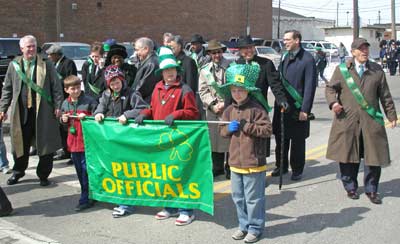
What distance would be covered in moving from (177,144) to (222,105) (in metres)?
1.69

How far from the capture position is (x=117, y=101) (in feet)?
18.8

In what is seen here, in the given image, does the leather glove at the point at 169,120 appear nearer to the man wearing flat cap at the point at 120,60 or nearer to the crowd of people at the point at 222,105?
the crowd of people at the point at 222,105

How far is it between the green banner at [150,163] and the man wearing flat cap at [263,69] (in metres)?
1.61

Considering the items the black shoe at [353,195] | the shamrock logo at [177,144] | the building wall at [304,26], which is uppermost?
the building wall at [304,26]

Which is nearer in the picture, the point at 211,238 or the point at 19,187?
the point at 211,238

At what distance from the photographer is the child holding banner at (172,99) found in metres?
5.14

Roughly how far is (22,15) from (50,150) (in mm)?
27307

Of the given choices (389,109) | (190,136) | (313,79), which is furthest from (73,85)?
(389,109)

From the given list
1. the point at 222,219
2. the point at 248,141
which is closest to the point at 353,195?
the point at 222,219

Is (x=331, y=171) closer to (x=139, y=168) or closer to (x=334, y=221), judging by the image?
(x=334, y=221)

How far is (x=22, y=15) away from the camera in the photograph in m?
31.7

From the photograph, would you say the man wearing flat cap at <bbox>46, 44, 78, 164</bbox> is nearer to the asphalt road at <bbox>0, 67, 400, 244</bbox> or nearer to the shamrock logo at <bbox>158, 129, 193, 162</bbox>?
the asphalt road at <bbox>0, 67, 400, 244</bbox>

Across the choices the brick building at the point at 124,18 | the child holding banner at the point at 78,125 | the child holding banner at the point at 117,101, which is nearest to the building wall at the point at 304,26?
the brick building at the point at 124,18

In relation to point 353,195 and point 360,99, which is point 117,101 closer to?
point 360,99
